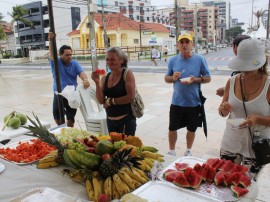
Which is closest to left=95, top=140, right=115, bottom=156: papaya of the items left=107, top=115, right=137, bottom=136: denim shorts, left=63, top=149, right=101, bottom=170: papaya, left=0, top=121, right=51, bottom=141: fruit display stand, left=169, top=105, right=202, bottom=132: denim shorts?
left=63, top=149, right=101, bottom=170: papaya

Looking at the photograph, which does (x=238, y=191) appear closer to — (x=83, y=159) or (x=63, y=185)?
(x=83, y=159)

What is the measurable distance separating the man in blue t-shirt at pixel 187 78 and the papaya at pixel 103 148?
1.77m

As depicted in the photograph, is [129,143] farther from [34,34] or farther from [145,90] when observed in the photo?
[34,34]

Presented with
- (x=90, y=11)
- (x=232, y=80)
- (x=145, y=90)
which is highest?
(x=90, y=11)

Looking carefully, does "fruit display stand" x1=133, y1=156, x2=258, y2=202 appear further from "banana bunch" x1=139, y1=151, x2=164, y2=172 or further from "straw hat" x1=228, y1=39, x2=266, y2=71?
"straw hat" x1=228, y1=39, x2=266, y2=71

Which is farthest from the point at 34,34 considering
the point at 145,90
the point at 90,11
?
the point at 145,90

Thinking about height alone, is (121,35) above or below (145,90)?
above

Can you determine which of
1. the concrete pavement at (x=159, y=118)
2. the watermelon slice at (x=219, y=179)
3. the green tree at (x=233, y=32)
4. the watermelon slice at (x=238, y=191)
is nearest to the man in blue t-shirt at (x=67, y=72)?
the concrete pavement at (x=159, y=118)

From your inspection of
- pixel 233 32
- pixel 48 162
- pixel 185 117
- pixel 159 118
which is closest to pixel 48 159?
pixel 48 162

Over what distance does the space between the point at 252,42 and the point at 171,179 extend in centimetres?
120

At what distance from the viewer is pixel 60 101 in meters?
4.33

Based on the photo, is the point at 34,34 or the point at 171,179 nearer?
the point at 171,179

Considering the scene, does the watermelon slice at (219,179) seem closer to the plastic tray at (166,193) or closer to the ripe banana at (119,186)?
the plastic tray at (166,193)

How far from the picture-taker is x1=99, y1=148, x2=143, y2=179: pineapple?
5.75ft
